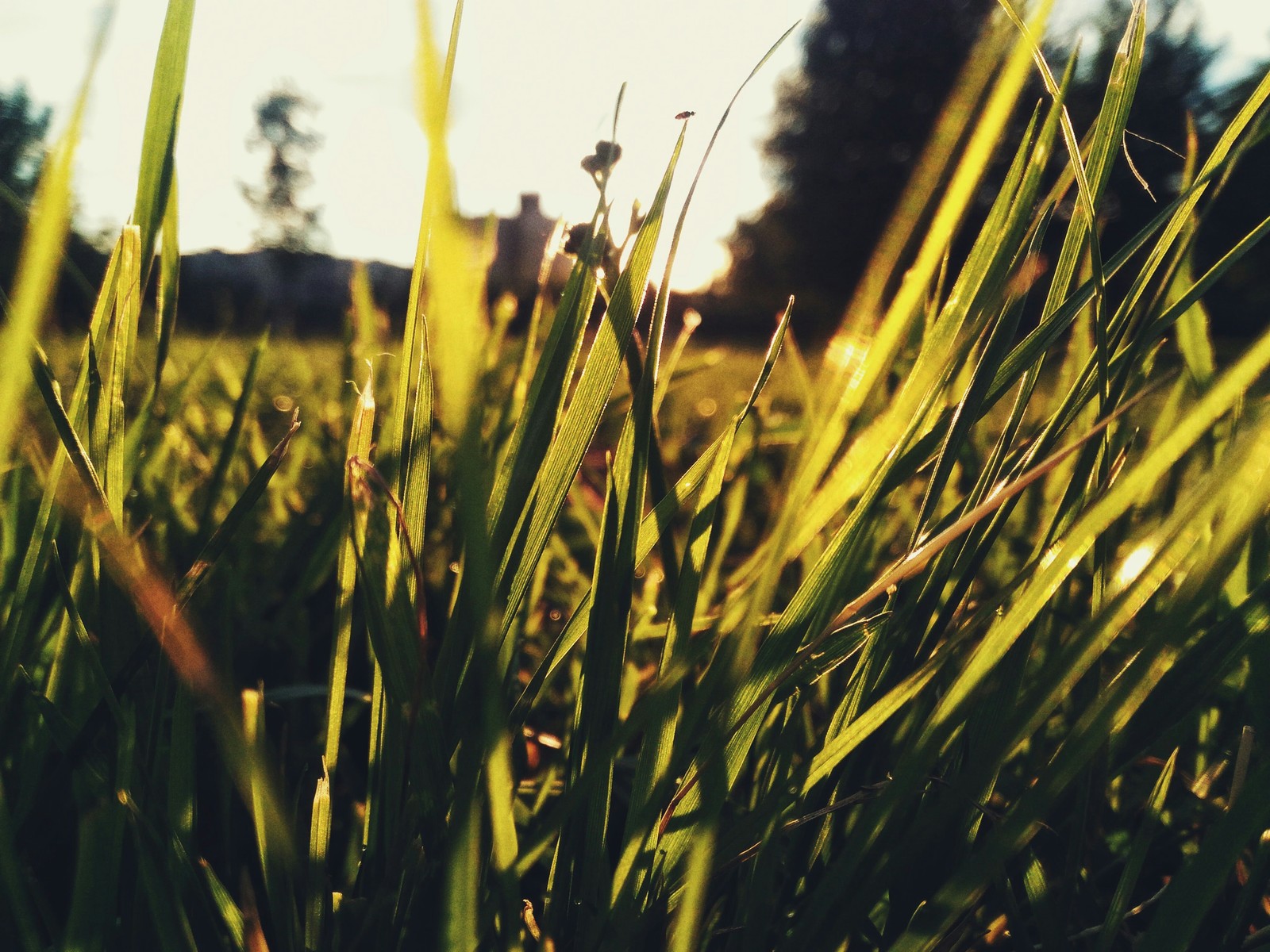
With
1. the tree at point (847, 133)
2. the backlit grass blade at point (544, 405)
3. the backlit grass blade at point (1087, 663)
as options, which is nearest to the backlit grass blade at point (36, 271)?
the backlit grass blade at point (544, 405)

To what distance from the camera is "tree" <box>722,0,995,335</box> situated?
1414cm

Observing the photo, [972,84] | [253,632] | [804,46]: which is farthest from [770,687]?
[804,46]

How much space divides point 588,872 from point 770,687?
7 centimetres

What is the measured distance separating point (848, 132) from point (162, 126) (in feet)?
53.6

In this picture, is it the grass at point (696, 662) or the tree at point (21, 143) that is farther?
the tree at point (21, 143)

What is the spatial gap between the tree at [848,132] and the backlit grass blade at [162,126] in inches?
539

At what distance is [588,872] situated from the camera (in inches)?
8.8

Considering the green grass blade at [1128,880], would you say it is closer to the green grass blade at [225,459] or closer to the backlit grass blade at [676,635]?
the backlit grass blade at [676,635]

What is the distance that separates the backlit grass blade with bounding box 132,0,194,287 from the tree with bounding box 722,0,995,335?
44.9 ft

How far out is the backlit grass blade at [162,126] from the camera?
0.23m

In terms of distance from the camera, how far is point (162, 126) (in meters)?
0.24

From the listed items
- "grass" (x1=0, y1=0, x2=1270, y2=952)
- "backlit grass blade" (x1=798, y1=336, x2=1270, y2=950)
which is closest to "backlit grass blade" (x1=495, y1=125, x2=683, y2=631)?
"grass" (x1=0, y1=0, x2=1270, y2=952)

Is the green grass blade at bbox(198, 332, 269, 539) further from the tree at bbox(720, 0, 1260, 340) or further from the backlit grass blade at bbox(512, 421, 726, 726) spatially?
the tree at bbox(720, 0, 1260, 340)

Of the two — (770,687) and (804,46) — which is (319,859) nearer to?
(770,687)
